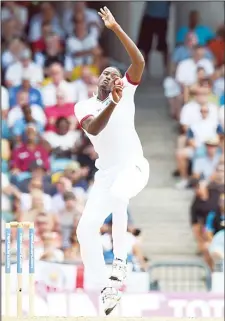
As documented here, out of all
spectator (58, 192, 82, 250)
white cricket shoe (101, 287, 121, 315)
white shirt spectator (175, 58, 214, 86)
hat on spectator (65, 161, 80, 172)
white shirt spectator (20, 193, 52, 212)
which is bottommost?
white cricket shoe (101, 287, 121, 315)

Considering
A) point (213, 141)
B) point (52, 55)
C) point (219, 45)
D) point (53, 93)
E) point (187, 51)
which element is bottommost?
point (213, 141)

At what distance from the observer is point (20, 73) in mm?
19172

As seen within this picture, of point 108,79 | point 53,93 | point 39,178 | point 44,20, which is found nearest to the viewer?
point 108,79

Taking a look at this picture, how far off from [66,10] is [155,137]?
224cm

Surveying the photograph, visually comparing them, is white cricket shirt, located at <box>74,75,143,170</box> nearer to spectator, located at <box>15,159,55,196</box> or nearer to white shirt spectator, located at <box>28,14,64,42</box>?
spectator, located at <box>15,159,55,196</box>

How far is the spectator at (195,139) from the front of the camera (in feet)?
60.5

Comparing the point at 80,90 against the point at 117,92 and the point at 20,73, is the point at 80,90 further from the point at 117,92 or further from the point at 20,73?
the point at 117,92

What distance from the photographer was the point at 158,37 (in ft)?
68.1

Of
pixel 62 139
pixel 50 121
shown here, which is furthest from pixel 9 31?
pixel 62 139

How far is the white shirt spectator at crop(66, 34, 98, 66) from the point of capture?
19.7 m

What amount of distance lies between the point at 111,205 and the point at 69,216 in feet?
17.8

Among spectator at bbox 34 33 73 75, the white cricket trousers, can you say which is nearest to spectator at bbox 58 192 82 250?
spectator at bbox 34 33 73 75

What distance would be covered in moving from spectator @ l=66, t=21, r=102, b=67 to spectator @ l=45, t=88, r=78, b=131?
112 centimetres

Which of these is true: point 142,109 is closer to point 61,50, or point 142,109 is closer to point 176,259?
point 61,50
